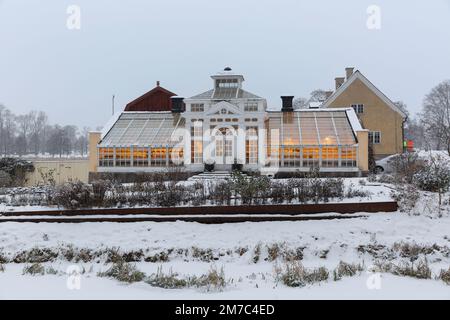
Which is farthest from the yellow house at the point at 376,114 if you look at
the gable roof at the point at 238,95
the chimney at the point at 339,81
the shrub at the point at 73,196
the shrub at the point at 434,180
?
the shrub at the point at 73,196

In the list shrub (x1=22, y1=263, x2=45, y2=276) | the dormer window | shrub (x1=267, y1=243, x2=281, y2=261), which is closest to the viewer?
shrub (x1=22, y1=263, x2=45, y2=276)

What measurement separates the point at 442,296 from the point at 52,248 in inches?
366

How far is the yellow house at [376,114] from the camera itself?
29.7m

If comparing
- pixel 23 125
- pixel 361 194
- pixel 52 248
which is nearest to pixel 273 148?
pixel 361 194

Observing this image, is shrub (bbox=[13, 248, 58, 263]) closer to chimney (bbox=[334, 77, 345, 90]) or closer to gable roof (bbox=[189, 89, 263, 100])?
gable roof (bbox=[189, 89, 263, 100])

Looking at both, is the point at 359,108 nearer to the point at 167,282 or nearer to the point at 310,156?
the point at 310,156

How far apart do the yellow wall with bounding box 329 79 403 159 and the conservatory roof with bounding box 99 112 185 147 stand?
14828mm

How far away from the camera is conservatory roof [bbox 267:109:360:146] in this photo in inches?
888

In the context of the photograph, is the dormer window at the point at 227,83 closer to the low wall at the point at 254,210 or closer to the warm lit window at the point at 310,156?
the warm lit window at the point at 310,156

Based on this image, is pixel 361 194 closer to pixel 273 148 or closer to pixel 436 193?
pixel 436 193

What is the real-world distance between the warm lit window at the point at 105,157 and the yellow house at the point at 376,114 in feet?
61.7

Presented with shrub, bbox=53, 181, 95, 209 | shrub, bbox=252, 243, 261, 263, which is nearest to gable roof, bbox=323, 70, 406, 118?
shrub, bbox=252, 243, 261, 263

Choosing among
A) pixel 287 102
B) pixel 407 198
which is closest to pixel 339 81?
pixel 287 102
